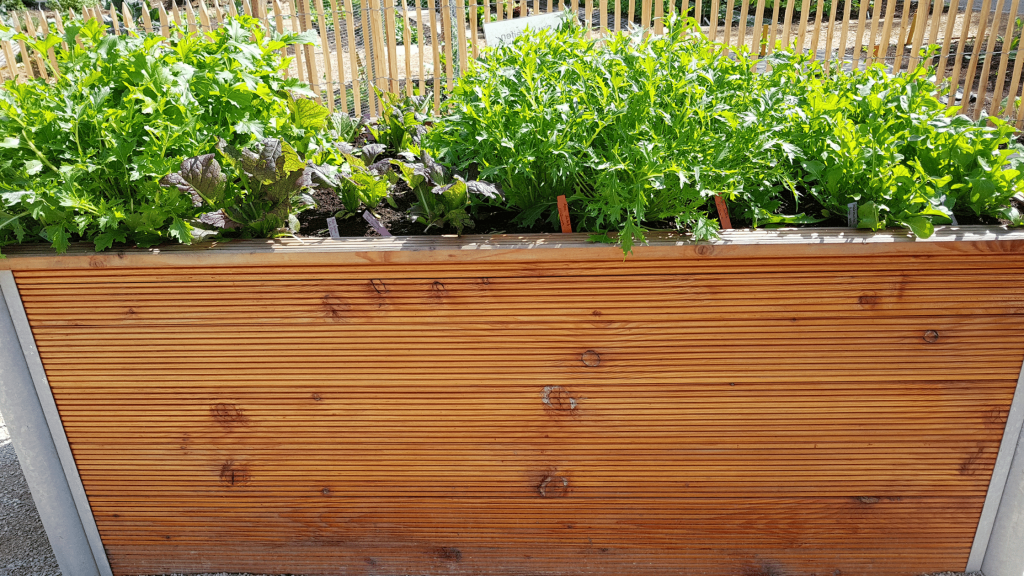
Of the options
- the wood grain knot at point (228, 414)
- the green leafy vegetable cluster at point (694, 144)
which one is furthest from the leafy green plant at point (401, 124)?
the wood grain knot at point (228, 414)

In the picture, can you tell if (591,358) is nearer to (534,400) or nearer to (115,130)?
(534,400)

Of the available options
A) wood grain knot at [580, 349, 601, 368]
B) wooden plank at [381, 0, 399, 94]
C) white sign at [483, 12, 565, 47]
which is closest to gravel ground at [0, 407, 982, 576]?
wood grain knot at [580, 349, 601, 368]

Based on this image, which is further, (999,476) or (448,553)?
(448,553)

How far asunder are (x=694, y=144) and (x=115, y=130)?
1186mm

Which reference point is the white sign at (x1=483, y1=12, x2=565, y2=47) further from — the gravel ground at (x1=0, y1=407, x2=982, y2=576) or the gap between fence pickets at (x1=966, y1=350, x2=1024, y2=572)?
the gravel ground at (x1=0, y1=407, x2=982, y2=576)

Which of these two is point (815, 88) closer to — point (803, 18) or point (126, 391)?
point (126, 391)

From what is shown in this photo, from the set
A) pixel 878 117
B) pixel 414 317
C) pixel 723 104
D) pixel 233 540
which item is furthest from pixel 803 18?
pixel 233 540

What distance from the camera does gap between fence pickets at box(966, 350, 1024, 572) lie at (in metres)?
1.63

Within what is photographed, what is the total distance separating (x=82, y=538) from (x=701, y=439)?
65.0 inches

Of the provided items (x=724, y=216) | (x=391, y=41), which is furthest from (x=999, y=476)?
(x=391, y=41)

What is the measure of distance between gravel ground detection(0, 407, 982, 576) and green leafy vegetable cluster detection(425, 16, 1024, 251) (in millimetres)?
1115

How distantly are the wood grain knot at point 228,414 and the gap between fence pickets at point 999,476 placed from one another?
1.83 meters

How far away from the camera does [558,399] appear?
1642mm

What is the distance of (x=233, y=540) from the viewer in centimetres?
188
